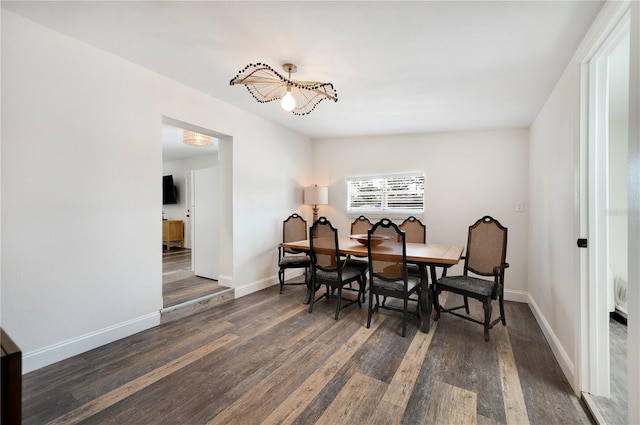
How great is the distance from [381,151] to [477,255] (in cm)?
233

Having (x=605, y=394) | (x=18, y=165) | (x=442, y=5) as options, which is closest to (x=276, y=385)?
(x=605, y=394)

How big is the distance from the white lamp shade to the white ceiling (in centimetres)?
182

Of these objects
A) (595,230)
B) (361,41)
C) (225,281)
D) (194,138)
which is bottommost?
(225,281)

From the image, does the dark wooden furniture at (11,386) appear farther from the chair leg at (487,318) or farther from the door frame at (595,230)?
the chair leg at (487,318)

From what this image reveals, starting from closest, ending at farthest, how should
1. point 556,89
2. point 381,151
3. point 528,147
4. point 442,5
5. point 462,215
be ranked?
point 442,5
point 556,89
point 528,147
point 462,215
point 381,151

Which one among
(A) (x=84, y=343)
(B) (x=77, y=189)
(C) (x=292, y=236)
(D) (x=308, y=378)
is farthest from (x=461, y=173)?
(A) (x=84, y=343)

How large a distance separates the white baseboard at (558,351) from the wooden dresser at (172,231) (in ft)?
22.7

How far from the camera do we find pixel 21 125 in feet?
6.26

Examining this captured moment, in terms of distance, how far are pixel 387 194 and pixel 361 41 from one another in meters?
2.88

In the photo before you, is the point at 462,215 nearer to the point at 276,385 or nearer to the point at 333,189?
the point at 333,189

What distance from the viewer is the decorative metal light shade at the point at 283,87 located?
232cm

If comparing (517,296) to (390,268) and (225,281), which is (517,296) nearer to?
(390,268)

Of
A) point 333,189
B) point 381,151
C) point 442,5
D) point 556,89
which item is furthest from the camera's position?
point 333,189

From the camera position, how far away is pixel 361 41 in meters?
2.04
